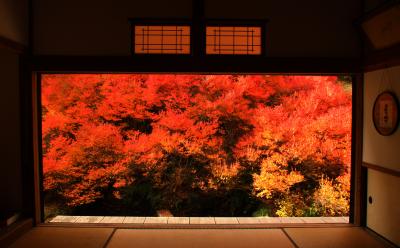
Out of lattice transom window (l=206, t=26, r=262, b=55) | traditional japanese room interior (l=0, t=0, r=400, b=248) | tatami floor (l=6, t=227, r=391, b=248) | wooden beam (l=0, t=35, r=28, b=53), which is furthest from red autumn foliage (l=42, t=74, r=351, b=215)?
tatami floor (l=6, t=227, r=391, b=248)

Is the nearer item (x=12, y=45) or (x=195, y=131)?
(x=12, y=45)

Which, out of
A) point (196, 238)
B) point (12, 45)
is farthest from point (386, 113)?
point (12, 45)

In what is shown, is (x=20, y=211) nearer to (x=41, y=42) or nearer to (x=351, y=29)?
(x=41, y=42)

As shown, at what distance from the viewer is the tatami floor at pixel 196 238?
3307 mm

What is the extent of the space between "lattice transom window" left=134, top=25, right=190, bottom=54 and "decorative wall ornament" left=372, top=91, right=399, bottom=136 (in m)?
1.98

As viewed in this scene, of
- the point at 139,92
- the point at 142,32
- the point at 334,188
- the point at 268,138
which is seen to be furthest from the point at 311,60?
the point at 334,188

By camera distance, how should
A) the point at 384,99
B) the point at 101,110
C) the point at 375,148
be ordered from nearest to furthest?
the point at 384,99 < the point at 375,148 < the point at 101,110

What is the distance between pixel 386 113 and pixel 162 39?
235 centimetres

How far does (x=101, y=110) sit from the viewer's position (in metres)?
7.98

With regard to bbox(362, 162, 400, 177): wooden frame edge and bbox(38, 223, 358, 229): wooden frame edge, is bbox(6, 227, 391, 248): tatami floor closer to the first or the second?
bbox(38, 223, 358, 229): wooden frame edge

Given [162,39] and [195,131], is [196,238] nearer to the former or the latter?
[162,39]

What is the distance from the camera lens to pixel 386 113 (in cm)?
338

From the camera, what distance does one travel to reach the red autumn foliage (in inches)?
309

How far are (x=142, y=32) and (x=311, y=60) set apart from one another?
179 cm
